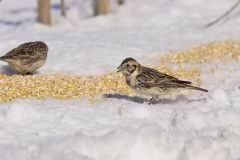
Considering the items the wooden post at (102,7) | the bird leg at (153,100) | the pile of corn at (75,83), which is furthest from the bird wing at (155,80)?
the wooden post at (102,7)

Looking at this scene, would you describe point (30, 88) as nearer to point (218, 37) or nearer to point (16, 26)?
point (218, 37)

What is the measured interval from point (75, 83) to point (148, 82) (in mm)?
1567

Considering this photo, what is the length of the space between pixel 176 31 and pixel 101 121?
7.40 meters

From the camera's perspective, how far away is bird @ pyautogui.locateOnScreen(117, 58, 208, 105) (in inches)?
324

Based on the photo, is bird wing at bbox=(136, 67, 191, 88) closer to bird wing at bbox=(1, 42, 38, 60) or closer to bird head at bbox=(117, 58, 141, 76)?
bird head at bbox=(117, 58, 141, 76)

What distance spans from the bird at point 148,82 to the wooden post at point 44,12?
6876 millimetres

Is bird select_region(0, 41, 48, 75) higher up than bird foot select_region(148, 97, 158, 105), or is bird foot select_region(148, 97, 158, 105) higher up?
bird select_region(0, 41, 48, 75)

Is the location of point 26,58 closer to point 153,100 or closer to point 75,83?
point 75,83

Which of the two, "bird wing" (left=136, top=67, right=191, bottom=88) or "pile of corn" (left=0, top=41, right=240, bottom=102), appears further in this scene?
"pile of corn" (left=0, top=41, right=240, bottom=102)

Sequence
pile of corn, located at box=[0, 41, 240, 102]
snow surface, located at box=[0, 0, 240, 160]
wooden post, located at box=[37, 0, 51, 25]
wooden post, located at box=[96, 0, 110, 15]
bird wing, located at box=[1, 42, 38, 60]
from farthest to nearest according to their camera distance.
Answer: wooden post, located at box=[96, 0, 110, 15], wooden post, located at box=[37, 0, 51, 25], bird wing, located at box=[1, 42, 38, 60], pile of corn, located at box=[0, 41, 240, 102], snow surface, located at box=[0, 0, 240, 160]

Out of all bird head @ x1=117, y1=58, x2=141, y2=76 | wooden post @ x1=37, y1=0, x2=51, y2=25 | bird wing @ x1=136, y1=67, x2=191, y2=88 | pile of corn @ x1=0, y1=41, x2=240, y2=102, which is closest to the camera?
bird wing @ x1=136, y1=67, x2=191, y2=88

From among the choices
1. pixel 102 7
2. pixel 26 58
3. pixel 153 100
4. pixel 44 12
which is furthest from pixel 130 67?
pixel 102 7

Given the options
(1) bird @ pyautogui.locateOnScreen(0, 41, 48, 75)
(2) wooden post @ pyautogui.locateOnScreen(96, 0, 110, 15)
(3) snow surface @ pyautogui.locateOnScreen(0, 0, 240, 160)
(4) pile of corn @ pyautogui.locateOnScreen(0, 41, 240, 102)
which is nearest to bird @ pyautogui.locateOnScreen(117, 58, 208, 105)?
(3) snow surface @ pyautogui.locateOnScreen(0, 0, 240, 160)

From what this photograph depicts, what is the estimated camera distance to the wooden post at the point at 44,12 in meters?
14.8
